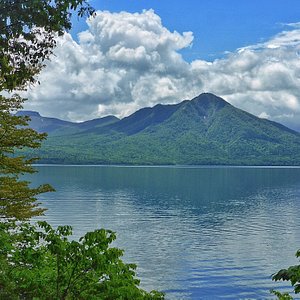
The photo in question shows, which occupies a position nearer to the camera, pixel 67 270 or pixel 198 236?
pixel 67 270

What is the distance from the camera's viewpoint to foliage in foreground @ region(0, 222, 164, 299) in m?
13.4

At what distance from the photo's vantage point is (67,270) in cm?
1431

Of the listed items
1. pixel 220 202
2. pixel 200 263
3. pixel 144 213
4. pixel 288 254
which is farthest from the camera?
pixel 220 202

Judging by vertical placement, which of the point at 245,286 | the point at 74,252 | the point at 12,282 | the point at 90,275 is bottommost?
the point at 245,286

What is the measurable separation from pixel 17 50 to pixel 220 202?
129 meters

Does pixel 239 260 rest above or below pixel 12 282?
below

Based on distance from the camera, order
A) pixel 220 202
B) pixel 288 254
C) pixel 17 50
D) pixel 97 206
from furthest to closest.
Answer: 1. pixel 220 202
2. pixel 97 206
3. pixel 288 254
4. pixel 17 50

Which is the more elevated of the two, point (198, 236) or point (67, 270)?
point (67, 270)

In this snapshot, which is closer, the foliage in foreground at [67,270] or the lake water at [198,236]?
the foliage in foreground at [67,270]

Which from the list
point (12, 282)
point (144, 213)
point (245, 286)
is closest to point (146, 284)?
point (245, 286)

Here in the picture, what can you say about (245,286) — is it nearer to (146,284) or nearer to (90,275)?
(146,284)

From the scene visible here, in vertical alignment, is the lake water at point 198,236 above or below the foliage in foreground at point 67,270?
below

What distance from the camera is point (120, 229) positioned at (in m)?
87.0

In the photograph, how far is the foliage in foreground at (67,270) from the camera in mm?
13414
